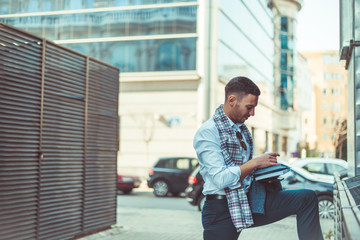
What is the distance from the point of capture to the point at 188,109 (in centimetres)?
2928

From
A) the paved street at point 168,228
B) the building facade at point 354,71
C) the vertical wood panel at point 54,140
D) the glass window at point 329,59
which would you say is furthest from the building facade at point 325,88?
the building facade at point 354,71

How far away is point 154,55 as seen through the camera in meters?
29.2

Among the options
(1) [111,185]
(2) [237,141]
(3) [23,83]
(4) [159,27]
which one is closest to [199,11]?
(4) [159,27]

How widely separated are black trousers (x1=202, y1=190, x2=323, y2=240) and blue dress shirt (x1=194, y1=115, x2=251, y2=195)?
0.13 m

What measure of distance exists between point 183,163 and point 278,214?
17871 millimetres

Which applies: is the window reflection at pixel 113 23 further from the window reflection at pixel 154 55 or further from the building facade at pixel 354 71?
the building facade at pixel 354 71

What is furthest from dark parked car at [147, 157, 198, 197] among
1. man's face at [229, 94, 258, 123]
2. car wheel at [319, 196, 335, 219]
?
man's face at [229, 94, 258, 123]

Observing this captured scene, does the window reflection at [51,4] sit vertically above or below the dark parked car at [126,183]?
above

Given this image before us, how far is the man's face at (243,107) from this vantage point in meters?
3.28

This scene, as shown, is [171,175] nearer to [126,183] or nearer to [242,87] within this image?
[126,183]

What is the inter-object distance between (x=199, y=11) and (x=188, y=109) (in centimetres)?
514

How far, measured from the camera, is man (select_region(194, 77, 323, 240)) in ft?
10.6

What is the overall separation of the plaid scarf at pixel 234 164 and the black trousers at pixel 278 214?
0.28ft

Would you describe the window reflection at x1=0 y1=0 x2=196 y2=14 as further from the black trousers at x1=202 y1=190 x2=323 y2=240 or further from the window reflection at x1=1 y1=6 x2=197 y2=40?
the black trousers at x1=202 y1=190 x2=323 y2=240
